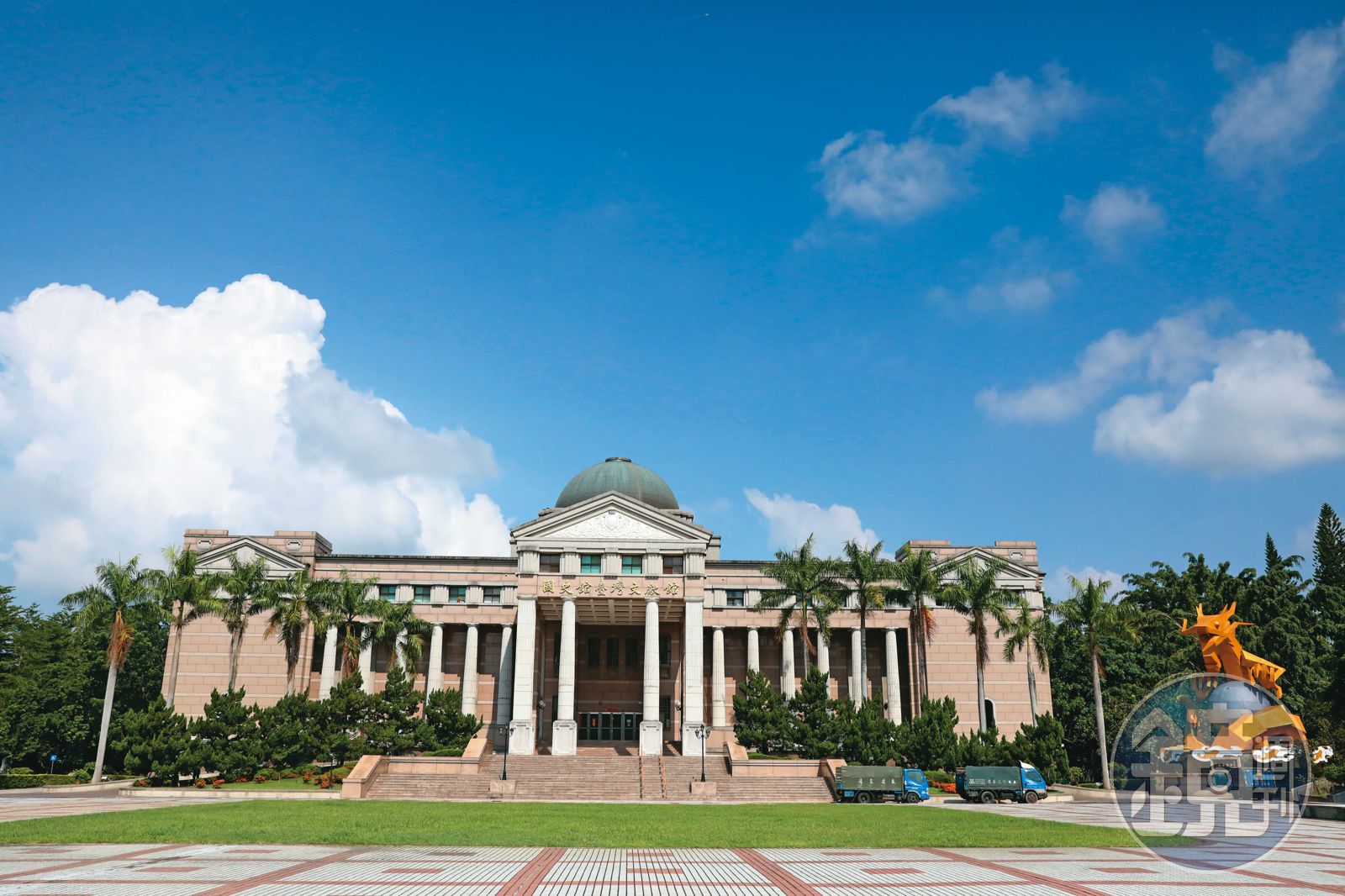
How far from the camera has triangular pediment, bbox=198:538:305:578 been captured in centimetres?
7050

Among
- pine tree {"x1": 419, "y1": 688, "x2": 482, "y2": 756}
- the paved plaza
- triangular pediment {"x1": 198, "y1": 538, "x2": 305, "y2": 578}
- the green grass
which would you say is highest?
triangular pediment {"x1": 198, "y1": 538, "x2": 305, "y2": 578}

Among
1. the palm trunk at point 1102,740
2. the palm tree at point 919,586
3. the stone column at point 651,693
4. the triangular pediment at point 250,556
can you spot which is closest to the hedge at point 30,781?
the triangular pediment at point 250,556

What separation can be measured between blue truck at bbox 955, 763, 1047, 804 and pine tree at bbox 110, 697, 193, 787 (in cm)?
3821

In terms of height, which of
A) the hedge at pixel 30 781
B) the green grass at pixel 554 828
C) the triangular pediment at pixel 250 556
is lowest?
the hedge at pixel 30 781

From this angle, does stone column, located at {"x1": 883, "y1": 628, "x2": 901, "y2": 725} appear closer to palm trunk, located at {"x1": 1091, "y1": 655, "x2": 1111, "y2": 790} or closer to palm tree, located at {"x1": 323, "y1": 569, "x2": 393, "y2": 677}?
palm trunk, located at {"x1": 1091, "y1": 655, "x2": 1111, "y2": 790}

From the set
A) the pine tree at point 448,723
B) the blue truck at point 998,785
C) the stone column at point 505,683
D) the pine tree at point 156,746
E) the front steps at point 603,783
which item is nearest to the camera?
the blue truck at point 998,785

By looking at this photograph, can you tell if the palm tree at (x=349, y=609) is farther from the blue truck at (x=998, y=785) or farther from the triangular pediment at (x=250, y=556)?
A: the blue truck at (x=998, y=785)

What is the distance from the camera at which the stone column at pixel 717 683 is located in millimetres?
68438

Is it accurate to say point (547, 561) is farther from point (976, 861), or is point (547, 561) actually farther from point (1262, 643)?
point (1262, 643)

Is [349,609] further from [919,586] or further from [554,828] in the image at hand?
[919,586]

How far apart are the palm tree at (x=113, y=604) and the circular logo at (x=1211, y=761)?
175ft

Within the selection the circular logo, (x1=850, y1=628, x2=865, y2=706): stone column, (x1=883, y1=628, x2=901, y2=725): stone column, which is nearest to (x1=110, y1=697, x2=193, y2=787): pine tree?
(x1=850, y1=628, x2=865, y2=706): stone column

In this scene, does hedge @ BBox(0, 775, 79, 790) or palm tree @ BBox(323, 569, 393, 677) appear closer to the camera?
hedge @ BBox(0, 775, 79, 790)

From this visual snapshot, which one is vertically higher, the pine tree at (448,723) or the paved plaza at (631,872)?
the pine tree at (448,723)
